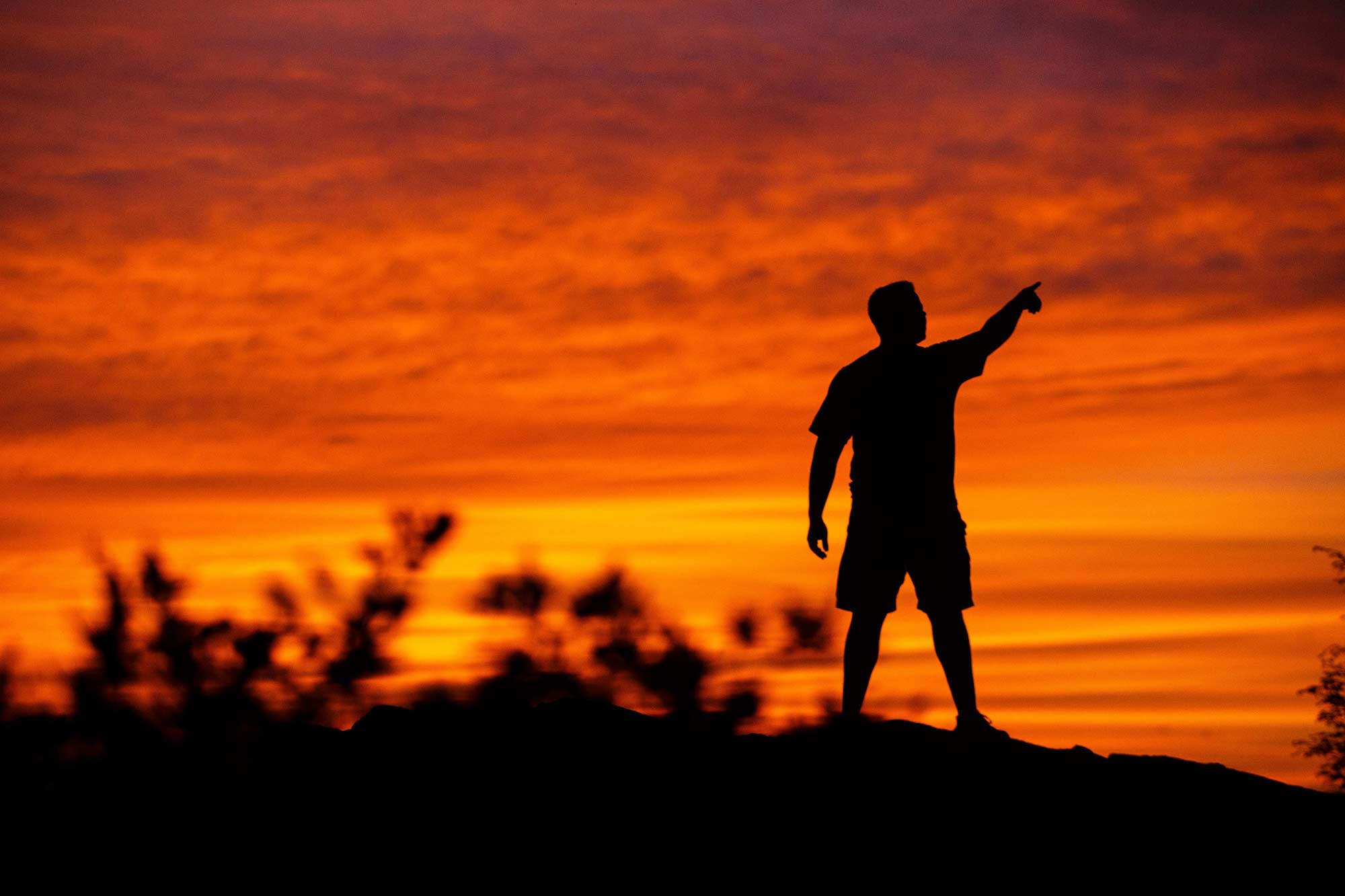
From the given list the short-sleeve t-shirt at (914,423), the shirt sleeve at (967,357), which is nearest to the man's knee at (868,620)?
the short-sleeve t-shirt at (914,423)

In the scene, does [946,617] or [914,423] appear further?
[914,423]

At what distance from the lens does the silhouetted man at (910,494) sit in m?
7.70

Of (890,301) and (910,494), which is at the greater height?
(890,301)

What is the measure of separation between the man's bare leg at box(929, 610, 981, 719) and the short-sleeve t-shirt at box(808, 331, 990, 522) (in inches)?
21.0

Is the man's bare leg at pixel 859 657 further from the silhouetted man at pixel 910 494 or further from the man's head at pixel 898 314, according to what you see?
the man's head at pixel 898 314

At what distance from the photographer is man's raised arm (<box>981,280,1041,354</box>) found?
305 inches

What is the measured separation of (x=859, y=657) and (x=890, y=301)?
75.0 inches

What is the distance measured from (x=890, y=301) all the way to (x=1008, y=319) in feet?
2.06

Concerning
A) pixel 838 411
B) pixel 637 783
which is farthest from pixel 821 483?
pixel 637 783

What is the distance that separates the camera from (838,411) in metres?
7.99

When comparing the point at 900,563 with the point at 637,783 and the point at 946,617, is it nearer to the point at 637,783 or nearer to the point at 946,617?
the point at 946,617

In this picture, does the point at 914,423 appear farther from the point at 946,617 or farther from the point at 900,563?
the point at 946,617

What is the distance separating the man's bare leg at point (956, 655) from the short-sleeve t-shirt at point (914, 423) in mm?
532

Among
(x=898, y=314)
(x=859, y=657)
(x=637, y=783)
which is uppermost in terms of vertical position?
(x=898, y=314)
